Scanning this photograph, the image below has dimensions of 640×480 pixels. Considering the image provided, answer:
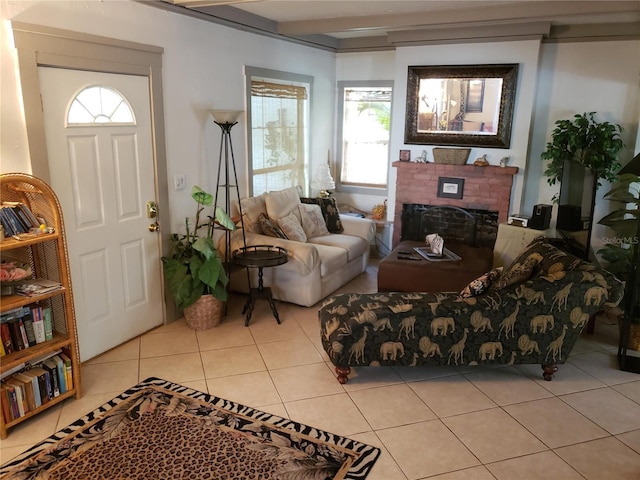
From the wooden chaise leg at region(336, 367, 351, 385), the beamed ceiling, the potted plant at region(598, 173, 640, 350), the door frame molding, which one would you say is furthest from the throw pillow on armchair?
the potted plant at region(598, 173, 640, 350)

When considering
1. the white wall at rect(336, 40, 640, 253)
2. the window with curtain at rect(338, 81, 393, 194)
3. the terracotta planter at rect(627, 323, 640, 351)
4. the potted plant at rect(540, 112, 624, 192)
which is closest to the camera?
the terracotta planter at rect(627, 323, 640, 351)

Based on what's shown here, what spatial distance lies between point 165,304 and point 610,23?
4.88m

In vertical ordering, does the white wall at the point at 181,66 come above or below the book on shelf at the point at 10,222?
above

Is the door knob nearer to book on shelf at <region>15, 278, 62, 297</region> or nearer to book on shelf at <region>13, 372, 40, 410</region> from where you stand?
book on shelf at <region>15, 278, 62, 297</region>

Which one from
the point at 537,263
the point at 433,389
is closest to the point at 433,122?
the point at 537,263

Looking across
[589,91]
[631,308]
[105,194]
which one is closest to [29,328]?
[105,194]

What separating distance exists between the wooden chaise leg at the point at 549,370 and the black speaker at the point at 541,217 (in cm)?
176

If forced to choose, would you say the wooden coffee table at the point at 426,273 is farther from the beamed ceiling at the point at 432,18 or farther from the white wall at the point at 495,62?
the beamed ceiling at the point at 432,18

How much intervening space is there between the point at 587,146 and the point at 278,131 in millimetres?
3120

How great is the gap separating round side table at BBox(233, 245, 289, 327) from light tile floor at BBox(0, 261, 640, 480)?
0.27 metres

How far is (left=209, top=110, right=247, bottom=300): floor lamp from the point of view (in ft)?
13.2

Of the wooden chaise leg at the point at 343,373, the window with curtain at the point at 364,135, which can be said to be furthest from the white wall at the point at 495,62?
the wooden chaise leg at the point at 343,373

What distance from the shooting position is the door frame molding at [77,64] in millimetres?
2773

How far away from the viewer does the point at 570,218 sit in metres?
4.00
